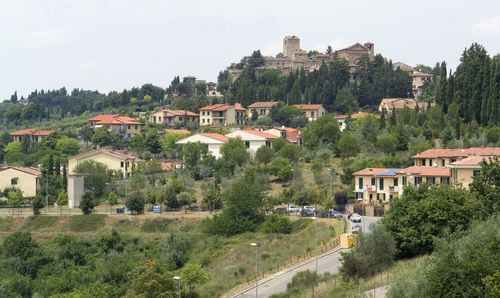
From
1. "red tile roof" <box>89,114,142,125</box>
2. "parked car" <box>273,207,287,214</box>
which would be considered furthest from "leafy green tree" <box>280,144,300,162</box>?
"red tile roof" <box>89,114,142,125</box>

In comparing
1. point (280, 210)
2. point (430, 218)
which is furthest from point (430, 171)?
point (430, 218)

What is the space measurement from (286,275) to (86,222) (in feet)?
95.9

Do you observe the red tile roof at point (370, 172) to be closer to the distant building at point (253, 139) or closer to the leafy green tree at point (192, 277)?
the leafy green tree at point (192, 277)

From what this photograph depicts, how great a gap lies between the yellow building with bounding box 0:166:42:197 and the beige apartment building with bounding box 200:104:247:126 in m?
39.3

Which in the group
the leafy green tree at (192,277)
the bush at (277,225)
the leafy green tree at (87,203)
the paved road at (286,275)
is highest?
the leafy green tree at (87,203)

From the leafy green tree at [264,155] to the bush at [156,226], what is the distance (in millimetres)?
19335

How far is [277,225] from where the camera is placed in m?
61.5

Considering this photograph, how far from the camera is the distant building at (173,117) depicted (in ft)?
392

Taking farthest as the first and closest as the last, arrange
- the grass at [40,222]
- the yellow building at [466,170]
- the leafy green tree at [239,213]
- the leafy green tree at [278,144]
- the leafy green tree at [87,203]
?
1. the leafy green tree at [278,144]
2. the leafy green tree at [87,203]
3. the grass at [40,222]
4. the leafy green tree at [239,213]
5. the yellow building at [466,170]

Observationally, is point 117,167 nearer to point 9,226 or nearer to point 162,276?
point 9,226

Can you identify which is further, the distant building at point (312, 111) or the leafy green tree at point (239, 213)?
the distant building at point (312, 111)

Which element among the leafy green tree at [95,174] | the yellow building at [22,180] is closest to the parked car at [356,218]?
the leafy green tree at [95,174]

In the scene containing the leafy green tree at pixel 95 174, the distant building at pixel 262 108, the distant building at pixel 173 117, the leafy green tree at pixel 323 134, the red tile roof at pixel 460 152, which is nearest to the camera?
the red tile roof at pixel 460 152

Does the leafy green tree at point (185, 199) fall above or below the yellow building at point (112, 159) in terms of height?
below
